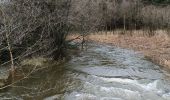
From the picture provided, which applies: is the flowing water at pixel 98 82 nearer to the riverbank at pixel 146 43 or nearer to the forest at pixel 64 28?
the forest at pixel 64 28

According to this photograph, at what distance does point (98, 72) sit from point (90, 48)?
858cm

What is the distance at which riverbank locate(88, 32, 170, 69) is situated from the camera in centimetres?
2206

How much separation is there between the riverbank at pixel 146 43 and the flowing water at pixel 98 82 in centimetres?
89

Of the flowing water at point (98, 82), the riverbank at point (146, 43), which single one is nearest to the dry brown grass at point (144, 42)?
the riverbank at point (146, 43)

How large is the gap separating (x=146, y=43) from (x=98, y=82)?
1287 cm

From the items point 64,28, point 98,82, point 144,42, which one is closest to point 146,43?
point 144,42

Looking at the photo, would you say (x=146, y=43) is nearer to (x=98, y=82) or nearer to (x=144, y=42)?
(x=144, y=42)

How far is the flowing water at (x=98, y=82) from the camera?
13977 mm

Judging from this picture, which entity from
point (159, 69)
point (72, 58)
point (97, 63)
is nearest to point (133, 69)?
point (159, 69)

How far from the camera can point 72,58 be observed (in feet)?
74.6

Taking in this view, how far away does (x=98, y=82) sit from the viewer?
16359 mm

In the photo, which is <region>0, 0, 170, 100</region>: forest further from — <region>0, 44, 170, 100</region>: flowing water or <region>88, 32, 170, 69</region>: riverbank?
<region>0, 44, 170, 100</region>: flowing water

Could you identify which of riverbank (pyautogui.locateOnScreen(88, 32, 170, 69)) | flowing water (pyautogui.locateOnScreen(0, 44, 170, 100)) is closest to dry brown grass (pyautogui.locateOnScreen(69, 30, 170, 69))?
riverbank (pyautogui.locateOnScreen(88, 32, 170, 69))

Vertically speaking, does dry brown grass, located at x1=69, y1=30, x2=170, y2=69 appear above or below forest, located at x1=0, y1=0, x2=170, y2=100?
below
